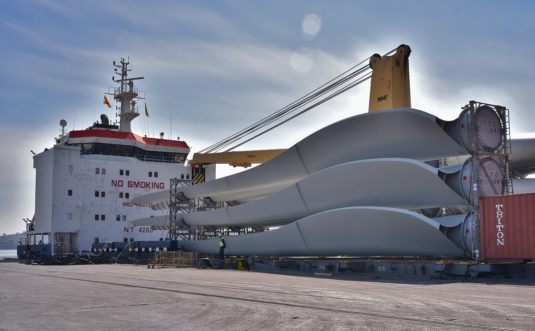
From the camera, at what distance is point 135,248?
1777 inches

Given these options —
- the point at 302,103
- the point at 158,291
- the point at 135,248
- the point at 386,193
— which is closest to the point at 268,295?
the point at 158,291

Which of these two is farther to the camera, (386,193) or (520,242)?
(386,193)

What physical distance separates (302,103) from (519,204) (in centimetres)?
2160

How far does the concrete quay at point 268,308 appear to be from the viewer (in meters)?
9.17

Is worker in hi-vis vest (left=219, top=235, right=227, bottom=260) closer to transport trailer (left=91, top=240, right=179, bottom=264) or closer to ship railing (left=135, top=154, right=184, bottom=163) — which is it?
transport trailer (left=91, top=240, right=179, bottom=264)

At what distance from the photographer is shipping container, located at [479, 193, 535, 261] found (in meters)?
19.9

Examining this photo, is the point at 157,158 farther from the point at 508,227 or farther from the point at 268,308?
the point at 268,308

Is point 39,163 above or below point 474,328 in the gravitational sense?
above

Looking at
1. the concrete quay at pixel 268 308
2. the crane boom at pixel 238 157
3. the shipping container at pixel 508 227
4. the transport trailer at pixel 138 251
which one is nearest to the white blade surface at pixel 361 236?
the shipping container at pixel 508 227

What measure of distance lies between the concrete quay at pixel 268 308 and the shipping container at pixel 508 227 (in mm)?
3884

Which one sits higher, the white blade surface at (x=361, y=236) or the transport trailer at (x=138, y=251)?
the white blade surface at (x=361, y=236)

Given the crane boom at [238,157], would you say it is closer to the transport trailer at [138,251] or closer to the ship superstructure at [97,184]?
the ship superstructure at [97,184]

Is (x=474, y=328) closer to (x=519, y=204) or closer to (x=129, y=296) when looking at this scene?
(x=129, y=296)

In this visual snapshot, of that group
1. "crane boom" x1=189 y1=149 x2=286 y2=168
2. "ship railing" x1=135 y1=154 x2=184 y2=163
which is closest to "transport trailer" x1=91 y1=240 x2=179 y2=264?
"crane boom" x1=189 y1=149 x2=286 y2=168
